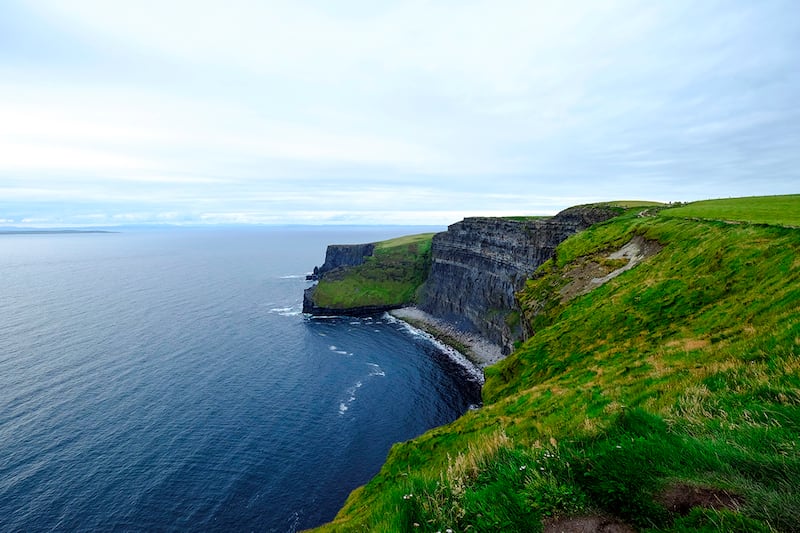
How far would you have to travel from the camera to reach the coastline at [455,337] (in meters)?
101

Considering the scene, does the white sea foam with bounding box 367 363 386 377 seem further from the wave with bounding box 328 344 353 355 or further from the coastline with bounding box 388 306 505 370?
the coastline with bounding box 388 306 505 370

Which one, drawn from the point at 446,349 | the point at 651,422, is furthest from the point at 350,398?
the point at 651,422

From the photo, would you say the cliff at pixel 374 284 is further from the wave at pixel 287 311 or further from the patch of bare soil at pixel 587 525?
the patch of bare soil at pixel 587 525

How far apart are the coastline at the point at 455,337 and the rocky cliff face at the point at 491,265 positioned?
271cm

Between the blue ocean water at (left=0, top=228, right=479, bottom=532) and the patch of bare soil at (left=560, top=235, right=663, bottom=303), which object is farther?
the blue ocean water at (left=0, top=228, right=479, bottom=532)

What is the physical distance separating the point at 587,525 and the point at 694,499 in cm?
172

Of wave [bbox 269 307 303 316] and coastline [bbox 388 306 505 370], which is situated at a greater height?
wave [bbox 269 307 303 316]

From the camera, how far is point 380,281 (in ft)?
551

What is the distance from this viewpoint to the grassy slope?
152125mm

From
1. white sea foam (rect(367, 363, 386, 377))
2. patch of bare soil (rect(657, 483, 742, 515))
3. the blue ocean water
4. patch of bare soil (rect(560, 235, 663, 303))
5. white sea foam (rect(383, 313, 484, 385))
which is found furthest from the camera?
white sea foam (rect(383, 313, 484, 385))

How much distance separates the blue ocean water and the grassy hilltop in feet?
110

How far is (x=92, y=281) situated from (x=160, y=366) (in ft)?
479

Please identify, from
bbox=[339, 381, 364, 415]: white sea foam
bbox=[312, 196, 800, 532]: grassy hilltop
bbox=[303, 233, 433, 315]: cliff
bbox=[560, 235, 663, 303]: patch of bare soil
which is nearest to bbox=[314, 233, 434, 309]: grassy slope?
bbox=[303, 233, 433, 315]: cliff

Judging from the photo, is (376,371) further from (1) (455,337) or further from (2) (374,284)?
(2) (374,284)
